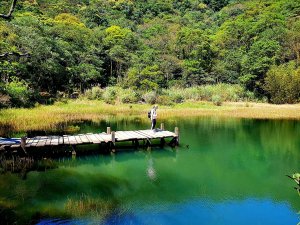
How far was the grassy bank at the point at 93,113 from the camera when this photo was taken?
21.7 metres

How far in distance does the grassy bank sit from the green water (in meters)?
7.17

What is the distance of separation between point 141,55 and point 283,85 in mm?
20564

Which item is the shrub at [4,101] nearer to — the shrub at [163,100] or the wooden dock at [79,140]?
the wooden dock at [79,140]

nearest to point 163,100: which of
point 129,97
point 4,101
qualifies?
point 129,97

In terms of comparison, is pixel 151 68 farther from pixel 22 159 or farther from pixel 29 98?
pixel 22 159

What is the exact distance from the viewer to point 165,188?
12305 mm

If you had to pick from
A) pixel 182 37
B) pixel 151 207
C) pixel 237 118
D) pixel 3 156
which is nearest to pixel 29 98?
pixel 3 156

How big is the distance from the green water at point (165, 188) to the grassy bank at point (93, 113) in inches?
282

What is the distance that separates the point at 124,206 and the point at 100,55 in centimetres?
4216

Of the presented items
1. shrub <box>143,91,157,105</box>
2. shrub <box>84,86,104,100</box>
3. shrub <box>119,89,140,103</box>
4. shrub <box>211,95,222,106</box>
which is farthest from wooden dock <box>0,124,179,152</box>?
shrub <box>211,95,222,106</box>

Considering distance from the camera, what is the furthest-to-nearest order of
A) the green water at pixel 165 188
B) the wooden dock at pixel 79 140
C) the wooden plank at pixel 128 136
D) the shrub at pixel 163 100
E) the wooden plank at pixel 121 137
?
the shrub at pixel 163 100
the wooden plank at pixel 128 136
the wooden plank at pixel 121 137
the wooden dock at pixel 79 140
the green water at pixel 165 188

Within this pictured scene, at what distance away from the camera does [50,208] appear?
997 centimetres

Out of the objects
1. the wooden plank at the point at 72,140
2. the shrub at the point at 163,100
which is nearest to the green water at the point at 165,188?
the wooden plank at the point at 72,140

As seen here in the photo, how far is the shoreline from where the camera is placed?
2170 cm
